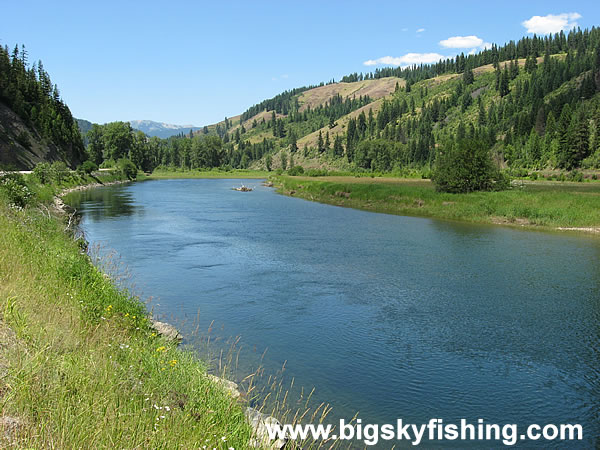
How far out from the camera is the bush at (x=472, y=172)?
52719mm

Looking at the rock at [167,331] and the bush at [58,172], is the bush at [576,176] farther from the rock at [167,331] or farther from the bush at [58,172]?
the rock at [167,331]

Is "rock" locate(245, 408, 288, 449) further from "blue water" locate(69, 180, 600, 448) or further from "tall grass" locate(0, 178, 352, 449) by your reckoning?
"blue water" locate(69, 180, 600, 448)

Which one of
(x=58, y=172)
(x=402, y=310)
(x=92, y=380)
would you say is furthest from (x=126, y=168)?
(x=92, y=380)

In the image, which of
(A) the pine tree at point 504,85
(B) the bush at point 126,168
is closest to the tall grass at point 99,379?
(B) the bush at point 126,168

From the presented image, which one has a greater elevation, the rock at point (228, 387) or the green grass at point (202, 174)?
the green grass at point (202, 174)

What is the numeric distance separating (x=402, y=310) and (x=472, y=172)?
38512mm

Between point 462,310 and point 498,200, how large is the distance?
30.6 meters

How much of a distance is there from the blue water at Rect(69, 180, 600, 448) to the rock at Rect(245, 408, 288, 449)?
263cm

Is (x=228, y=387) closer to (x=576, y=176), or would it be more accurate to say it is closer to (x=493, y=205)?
(x=493, y=205)

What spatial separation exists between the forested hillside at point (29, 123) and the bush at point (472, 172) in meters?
62.3

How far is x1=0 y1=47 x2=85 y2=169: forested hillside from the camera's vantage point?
274 ft

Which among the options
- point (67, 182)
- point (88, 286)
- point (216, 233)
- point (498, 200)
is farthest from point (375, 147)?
point (88, 286)

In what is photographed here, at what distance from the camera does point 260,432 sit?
8281 mm

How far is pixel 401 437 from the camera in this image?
10234 mm
